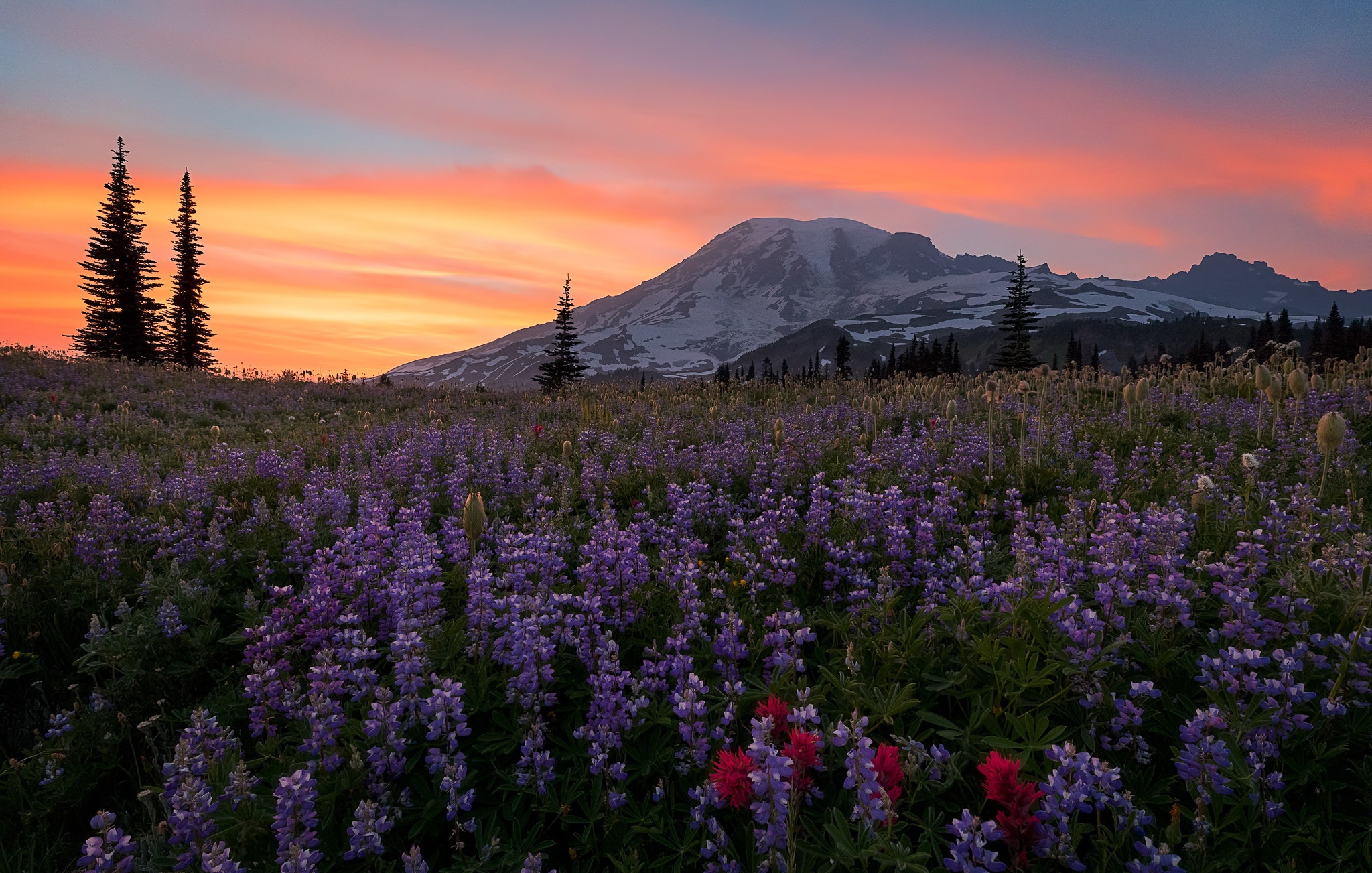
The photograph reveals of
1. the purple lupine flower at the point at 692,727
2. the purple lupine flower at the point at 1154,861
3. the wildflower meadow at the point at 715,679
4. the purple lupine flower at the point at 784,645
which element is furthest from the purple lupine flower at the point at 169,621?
the purple lupine flower at the point at 1154,861

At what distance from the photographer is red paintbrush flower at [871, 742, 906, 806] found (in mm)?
2113

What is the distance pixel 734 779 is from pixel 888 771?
523mm

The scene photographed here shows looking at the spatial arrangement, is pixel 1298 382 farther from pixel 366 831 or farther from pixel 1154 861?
pixel 366 831

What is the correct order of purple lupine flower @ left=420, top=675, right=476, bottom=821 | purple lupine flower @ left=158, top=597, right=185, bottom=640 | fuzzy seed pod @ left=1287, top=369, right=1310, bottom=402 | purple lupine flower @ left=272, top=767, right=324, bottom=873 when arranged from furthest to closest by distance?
1. fuzzy seed pod @ left=1287, top=369, right=1310, bottom=402
2. purple lupine flower @ left=158, top=597, right=185, bottom=640
3. purple lupine flower @ left=420, top=675, right=476, bottom=821
4. purple lupine flower @ left=272, top=767, right=324, bottom=873

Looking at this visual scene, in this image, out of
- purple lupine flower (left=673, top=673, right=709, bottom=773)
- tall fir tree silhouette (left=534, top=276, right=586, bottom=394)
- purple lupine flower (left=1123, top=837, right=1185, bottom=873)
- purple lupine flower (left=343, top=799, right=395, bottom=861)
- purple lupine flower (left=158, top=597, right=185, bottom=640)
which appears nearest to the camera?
purple lupine flower (left=1123, top=837, right=1185, bottom=873)

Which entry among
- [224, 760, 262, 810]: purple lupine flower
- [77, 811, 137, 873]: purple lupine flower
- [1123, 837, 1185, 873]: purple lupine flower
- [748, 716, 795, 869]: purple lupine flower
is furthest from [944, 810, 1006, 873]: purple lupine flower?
[77, 811, 137, 873]: purple lupine flower

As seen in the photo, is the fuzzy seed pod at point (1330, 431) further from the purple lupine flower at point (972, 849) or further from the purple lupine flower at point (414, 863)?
the purple lupine flower at point (414, 863)

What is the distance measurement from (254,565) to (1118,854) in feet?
18.9

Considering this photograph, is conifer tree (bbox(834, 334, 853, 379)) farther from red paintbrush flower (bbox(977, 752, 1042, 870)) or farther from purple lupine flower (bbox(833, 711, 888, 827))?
purple lupine flower (bbox(833, 711, 888, 827))

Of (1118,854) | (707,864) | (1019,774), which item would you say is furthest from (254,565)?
(1118,854)

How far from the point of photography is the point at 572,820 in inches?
106

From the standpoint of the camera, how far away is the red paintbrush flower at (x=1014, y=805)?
204cm

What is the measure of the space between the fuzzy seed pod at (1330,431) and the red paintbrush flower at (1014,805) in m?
5.07

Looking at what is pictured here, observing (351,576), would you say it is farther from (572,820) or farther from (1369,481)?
(1369,481)
